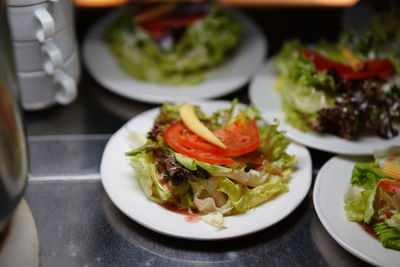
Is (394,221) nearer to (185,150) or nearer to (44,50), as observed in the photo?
(185,150)

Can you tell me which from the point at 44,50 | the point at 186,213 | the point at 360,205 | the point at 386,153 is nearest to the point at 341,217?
the point at 360,205

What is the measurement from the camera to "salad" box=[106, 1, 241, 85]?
185cm

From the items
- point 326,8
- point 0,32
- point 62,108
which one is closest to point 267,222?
point 0,32

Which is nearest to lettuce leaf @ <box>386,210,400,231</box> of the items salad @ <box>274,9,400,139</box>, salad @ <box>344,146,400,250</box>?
salad @ <box>344,146,400,250</box>

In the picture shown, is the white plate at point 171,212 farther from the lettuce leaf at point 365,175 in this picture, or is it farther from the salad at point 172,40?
the salad at point 172,40

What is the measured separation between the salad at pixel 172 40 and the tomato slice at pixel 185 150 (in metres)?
0.46

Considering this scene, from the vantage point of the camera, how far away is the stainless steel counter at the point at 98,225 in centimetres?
122

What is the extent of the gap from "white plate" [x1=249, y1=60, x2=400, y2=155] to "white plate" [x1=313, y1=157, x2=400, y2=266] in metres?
0.03

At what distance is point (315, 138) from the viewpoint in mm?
1509

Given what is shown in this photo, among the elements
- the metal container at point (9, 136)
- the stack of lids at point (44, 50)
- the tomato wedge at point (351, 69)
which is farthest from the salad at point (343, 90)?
the metal container at point (9, 136)

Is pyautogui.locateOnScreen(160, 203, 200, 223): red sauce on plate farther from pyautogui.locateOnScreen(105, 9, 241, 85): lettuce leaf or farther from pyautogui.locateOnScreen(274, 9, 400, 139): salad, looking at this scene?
pyautogui.locateOnScreen(105, 9, 241, 85): lettuce leaf

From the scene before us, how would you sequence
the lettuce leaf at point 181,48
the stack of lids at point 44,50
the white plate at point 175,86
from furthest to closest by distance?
the lettuce leaf at point 181,48 < the white plate at point 175,86 < the stack of lids at point 44,50

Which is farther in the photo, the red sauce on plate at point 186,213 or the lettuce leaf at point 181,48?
the lettuce leaf at point 181,48

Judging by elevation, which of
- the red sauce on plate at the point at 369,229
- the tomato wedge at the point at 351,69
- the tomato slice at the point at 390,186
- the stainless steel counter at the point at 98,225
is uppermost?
the tomato wedge at the point at 351,69
